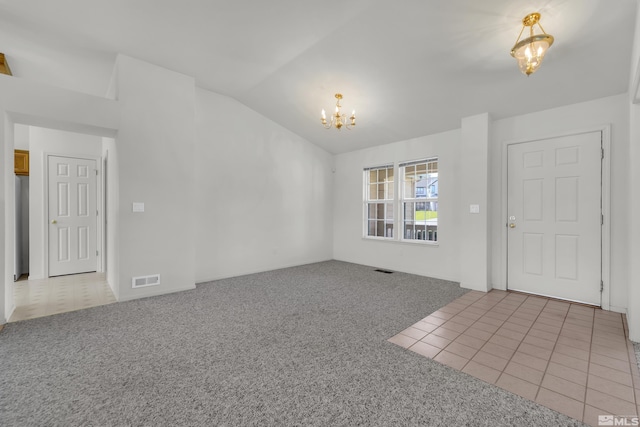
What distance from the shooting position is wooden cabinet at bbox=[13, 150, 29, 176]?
14.9 ft

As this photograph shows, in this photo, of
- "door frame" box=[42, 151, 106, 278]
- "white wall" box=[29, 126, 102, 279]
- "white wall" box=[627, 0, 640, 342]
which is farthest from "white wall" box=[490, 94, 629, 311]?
"white wall" box=[29, 126, 102, 279]

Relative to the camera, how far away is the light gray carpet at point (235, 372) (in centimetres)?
159

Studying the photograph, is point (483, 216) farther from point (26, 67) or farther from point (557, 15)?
point (26, 67)

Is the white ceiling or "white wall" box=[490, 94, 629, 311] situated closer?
the white ceiling

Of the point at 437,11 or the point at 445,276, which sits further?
the point at 445,276

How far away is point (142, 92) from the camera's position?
3621 millimetres

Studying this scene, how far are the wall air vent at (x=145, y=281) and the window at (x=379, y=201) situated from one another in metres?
3.89

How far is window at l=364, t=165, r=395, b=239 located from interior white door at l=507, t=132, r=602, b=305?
205 cm

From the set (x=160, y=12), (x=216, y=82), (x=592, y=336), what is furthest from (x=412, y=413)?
(x=216, y=82)

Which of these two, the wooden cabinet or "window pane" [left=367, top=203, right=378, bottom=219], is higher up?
the wooden cabinet

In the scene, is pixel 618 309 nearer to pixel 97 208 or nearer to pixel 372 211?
pixel 372 211

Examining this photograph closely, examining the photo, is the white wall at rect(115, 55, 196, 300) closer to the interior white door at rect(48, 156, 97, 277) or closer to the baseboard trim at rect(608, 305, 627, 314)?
the interior white door at rect(48, 156, 97, 277)

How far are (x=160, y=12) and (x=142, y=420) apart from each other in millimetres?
3490

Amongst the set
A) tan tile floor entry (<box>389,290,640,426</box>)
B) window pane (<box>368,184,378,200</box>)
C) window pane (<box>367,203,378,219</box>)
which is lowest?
tan tile floor entry (<box>389,290,640,426</box>)
